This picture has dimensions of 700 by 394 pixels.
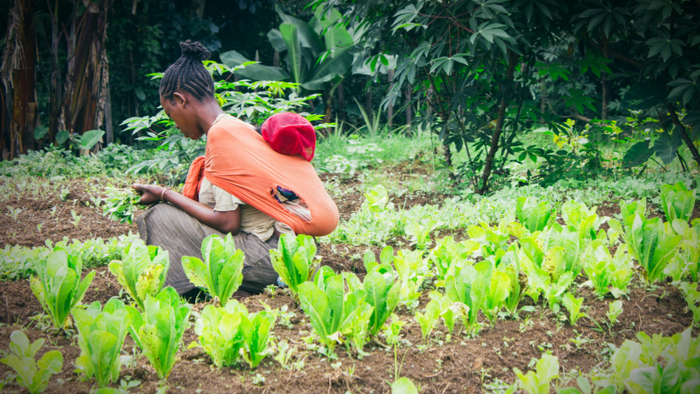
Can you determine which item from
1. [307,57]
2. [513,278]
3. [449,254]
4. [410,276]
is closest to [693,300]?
[513,278]

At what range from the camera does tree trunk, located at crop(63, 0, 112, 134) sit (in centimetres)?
591

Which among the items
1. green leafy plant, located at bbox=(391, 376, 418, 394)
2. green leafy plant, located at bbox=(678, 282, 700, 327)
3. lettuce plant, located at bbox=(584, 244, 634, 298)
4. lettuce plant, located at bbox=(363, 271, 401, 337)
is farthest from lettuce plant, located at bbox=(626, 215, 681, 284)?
green leafy plant, located at bbox=(391, 376, 418, 394)

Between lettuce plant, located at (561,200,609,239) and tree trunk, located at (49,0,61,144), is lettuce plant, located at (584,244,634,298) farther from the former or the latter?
tree trunk, located at (49,0,61,144)

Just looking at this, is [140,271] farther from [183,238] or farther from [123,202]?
[123,202]

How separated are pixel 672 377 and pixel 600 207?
2588mm

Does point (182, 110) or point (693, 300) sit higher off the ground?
point (182, 110)

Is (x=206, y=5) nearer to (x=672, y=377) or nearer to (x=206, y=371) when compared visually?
(x=206, y=371)

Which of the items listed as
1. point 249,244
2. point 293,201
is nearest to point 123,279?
point 249,244

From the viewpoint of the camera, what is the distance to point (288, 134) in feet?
6.74

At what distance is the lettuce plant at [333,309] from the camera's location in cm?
133

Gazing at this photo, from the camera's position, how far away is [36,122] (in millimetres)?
5984

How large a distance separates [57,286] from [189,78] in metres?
1.12

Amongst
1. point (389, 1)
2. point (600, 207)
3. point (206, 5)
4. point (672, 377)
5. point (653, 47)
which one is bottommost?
point (600, 207)

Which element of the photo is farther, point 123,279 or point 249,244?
point 249,244
